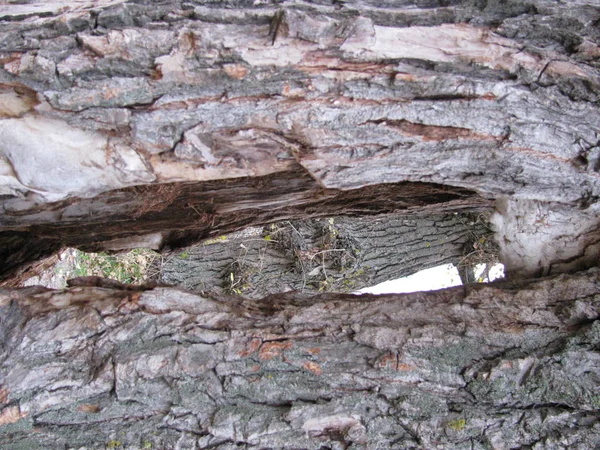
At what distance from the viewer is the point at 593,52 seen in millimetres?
1831

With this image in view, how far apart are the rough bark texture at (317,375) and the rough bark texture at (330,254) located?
2.61 metres

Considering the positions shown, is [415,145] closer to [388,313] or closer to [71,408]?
[388,313]

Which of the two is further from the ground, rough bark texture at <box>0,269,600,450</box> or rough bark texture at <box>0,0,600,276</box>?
rough bark texture at <box>0,0,600,276</box>

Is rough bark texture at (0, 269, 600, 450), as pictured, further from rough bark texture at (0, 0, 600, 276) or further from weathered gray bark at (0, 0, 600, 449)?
rough bark texture at (0, 0, 600, 276)

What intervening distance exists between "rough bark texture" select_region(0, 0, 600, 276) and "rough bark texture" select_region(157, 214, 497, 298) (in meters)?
2.83

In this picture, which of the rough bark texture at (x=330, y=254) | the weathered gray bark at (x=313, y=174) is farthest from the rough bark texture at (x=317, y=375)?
the rough bark texture at (x=330, y=254)

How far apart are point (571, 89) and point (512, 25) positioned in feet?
0.94

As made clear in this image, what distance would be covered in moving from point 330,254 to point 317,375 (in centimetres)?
315

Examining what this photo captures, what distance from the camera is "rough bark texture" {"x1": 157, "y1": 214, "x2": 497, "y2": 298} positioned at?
4.94m

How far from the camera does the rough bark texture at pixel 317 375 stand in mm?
1939

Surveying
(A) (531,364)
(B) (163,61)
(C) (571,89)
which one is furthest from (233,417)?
(C) (571,89)

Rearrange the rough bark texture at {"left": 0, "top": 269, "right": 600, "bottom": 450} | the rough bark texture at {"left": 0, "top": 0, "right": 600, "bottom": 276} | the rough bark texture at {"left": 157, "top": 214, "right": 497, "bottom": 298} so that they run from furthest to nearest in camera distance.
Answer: the rough bark texture at {"left": 157, "top": 214, "right": 497, "bottom": 298} → the rough bark texture at {"left": 0, "top": 269, "right": 600, "bottom": 450} → the rough bark texture at {"left": 0, "top": 0, "right": 600, "bottom": 276}

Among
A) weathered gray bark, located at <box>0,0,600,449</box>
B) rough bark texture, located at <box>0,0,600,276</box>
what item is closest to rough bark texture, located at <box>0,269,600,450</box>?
A: weathered gray bark, located at <box>0,0,600,449</box>

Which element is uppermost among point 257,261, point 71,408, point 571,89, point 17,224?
point 571,89
